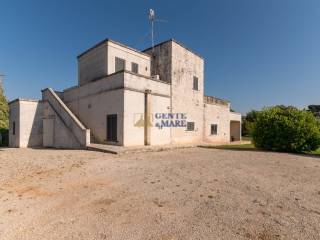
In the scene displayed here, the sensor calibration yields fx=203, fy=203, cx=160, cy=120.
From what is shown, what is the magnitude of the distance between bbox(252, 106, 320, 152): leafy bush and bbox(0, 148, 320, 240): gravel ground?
6.58 metres

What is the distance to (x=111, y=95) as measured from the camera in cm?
1472

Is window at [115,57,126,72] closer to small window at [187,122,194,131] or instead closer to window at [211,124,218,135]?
small window at [187,122,194,131]

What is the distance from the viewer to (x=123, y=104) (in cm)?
1373

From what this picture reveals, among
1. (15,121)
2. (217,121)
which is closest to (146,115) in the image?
(217,121)

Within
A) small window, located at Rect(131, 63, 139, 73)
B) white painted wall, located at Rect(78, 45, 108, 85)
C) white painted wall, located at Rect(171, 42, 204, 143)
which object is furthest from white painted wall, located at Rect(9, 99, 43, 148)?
white painted wall, located at Rect(171, 42, 204, 143)

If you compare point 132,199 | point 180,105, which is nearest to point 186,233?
point 132,199

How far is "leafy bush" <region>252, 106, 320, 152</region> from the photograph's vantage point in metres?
12.5

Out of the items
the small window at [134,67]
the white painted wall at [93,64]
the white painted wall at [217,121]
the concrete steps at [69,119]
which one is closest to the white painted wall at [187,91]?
the white painted wall at [217,121]

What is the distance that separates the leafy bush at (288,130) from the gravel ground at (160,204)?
6581 mm

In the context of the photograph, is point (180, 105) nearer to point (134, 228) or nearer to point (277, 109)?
point (277, 109)

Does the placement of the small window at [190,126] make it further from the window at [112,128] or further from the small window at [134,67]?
the window at [112,128]

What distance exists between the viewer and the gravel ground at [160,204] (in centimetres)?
314

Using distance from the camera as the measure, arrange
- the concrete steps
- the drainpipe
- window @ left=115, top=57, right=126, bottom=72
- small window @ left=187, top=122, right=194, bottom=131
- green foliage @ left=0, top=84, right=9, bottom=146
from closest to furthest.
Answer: the concrete steps < the drainpipe < window @ left=115, top=57, right=126, bottom=72 < small window @ left=187, top=122, right=194, bottom=131 < green foliage @ left=0, top=84, right=9, bottom=146

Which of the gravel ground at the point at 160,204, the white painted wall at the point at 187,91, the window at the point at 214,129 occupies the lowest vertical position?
the gravel ground at the point at 160,204
